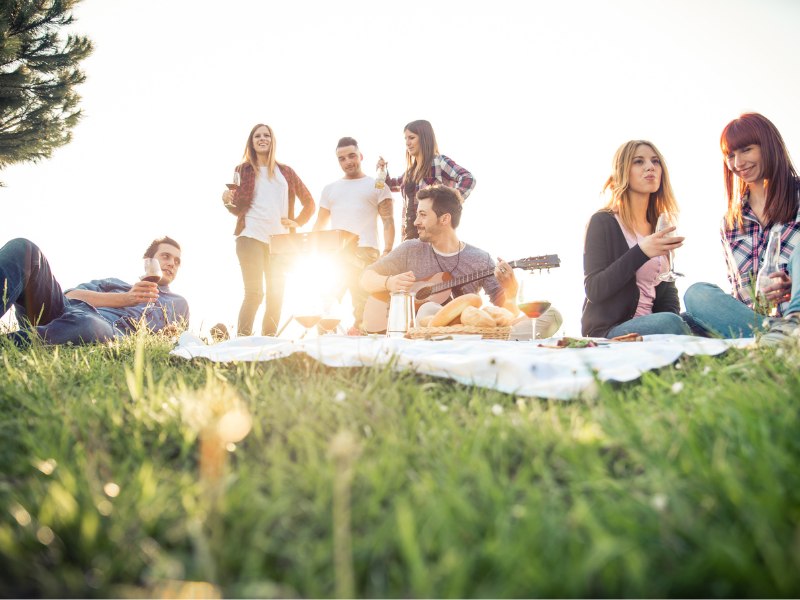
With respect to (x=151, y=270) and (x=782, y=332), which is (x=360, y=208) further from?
(x=782, y=332)

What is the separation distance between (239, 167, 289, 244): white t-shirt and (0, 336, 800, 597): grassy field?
14.5ft

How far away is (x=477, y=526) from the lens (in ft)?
3.11

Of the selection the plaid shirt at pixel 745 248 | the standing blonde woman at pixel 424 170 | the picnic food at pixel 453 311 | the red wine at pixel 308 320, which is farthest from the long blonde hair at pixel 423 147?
the plaid shirt at pixel 745 248

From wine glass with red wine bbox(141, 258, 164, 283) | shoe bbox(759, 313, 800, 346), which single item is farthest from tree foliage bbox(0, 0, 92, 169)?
shoe bbox(759, 313, 800, 346)

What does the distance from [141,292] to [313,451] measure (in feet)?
11.3

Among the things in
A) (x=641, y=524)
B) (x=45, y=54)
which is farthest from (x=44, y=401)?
(x=45, y=54)

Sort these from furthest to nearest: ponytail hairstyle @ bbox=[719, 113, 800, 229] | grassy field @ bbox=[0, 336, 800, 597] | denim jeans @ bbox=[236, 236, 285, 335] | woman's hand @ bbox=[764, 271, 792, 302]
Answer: denim jeans @ bbox=[236, 236, 285, 335]
ponytail hairstyle @ bbox=[719, 113, 800, 229]
woman's hand @ bbox=[764, 271, 792, 302]
grassy field @ bbox=[0, 336, 800, 597]

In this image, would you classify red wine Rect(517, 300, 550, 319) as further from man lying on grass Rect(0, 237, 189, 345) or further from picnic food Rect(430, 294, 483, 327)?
man lying on grass Rect(0, 237, 189, 345)

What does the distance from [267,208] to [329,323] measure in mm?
2619

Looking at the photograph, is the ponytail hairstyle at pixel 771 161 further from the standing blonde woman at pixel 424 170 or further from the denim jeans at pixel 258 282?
the denim jeans at pixel 258 282

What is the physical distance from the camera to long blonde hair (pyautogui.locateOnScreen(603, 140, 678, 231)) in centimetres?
399

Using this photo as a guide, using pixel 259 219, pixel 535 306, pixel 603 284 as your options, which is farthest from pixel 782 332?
pixel 259 219

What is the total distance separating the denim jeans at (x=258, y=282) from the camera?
5730 millimetres

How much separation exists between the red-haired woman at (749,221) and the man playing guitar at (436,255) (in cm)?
206
